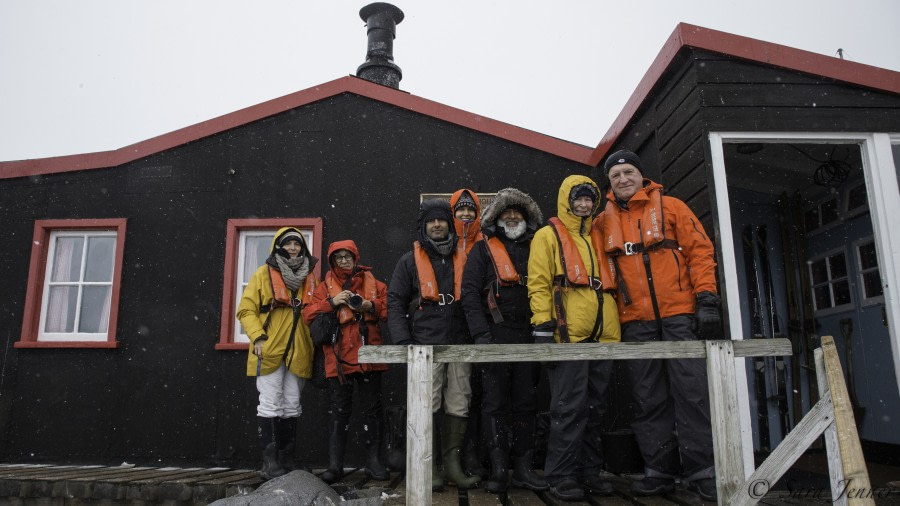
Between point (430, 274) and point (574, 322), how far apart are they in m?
1.06

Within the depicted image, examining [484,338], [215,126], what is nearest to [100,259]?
[215,126]

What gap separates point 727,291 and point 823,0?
11886 centimetres

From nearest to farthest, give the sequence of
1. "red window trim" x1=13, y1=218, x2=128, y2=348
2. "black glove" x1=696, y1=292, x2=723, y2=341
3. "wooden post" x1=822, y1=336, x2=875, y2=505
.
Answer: "wooden post" x1=822, y1=336, x2=875, y2=505, "black glove" x1=696, y1=292, x2=723, y2=341, "red window trim" x1=13, y1=218, x2=128, y2=348

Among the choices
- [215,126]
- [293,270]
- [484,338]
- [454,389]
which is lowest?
[454,389]

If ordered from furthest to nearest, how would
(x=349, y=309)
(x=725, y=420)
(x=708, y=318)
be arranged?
(x=349, y=309)
(x=708, y=318)
(x=725, y=420)

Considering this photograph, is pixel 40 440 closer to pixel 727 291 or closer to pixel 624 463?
pixel 624 463

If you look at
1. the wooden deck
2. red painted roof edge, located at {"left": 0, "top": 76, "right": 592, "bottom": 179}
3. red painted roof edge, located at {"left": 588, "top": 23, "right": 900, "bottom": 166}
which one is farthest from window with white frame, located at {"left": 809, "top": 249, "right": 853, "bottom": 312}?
red painted roof edge, located at {"left": 0, "top": 76, "right": 592, "bottom": 179}

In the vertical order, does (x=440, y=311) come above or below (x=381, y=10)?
below

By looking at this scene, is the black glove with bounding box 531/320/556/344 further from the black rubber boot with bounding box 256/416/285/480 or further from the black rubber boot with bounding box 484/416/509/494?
the black rubber boot with bounding box 256/416/285/480

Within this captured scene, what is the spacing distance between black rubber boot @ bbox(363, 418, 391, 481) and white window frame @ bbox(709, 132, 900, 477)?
2379mm

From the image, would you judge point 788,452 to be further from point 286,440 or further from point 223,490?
point 223,490

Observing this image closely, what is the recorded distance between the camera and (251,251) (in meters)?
6.12

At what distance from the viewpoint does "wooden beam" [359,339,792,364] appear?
294 cm

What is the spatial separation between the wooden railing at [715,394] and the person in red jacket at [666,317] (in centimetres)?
48
